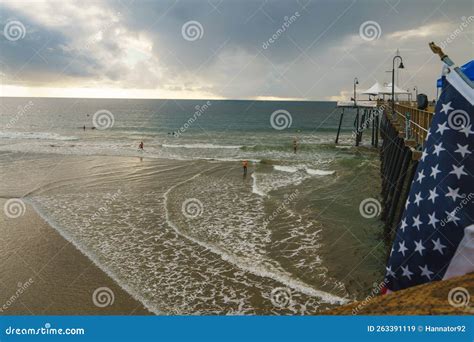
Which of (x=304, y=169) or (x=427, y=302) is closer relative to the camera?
(x=427, y=302)

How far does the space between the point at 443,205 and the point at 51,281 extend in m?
9.96

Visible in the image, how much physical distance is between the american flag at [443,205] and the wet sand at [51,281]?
20.3 ft

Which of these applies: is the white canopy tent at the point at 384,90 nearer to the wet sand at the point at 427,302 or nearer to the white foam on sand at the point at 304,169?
the white foam on sand at the point at 304,169

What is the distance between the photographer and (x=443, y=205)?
5395mm

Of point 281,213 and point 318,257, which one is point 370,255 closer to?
point 318,257

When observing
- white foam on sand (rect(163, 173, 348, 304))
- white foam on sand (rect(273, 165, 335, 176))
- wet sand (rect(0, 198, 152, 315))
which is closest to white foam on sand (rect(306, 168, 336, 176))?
white foam on sand (rect(273, 165, 335, 176))

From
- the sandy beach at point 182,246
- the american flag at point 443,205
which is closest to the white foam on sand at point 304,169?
the sandy beach at point 182,246

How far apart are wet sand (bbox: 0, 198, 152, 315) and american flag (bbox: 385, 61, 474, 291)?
6.18m

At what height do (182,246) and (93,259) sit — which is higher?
(182,246)

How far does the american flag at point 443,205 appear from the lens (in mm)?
5230

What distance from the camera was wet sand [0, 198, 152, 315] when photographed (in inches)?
365

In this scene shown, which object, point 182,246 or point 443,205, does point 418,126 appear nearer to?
Result: point 443,205

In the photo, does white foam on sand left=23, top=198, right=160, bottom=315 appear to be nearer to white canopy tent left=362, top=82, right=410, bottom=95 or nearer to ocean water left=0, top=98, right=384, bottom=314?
ocean water left=0, top=98, right=384, bottom=314

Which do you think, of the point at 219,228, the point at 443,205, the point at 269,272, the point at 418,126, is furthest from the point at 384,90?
the point at 443,205
